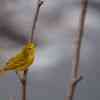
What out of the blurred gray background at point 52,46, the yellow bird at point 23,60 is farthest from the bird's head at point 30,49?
the blurred gray background at point 52,46

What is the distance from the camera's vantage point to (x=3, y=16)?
221 cm

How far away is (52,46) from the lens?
6.29ft

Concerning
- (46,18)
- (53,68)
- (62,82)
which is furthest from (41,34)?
(62,82)

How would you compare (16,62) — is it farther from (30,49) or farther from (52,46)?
(52,46)

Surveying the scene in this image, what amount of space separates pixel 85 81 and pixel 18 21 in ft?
2.29

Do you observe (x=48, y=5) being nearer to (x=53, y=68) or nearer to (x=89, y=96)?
(x=53, y=68)

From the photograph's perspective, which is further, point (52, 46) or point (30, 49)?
point (52, 46)

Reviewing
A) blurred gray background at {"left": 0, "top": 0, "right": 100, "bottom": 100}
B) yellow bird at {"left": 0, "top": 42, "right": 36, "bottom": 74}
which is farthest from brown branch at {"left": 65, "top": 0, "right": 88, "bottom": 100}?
blurred gray background at {"left": 0, "top": 0, "right": 100, "bottom": 100}

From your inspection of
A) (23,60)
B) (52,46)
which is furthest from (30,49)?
(52,46)

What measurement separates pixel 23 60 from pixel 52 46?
1.67 meters

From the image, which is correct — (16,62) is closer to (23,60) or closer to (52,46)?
(23,60)

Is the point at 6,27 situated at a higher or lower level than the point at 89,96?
higher

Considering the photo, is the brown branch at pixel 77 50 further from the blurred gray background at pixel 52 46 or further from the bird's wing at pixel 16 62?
the blurred gray background at pixel 52 46

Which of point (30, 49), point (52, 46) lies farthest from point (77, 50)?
point (52, 46)
